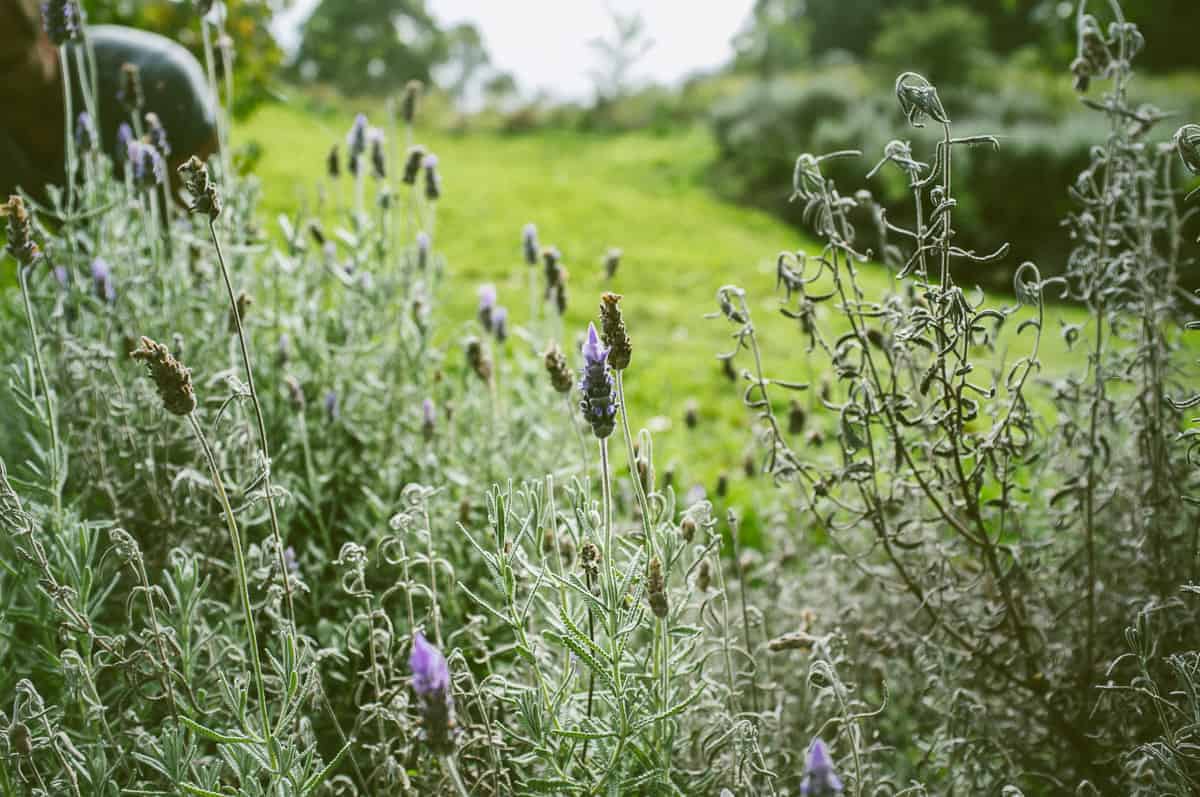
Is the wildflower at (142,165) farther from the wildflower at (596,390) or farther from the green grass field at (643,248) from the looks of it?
the wildflower at (596,390)

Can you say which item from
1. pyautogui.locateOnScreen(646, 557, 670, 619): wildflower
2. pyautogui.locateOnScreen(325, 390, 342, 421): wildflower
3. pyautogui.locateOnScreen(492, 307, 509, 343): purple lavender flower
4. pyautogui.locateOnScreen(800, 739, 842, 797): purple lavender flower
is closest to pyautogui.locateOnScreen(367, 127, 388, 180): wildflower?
pyautogui.locateOnScreen(492, 307, 509, 343): purple lavender flower

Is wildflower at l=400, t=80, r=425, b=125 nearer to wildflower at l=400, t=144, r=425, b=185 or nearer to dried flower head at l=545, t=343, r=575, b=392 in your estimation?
wildflower at l=400, t=144, r=425, b=185

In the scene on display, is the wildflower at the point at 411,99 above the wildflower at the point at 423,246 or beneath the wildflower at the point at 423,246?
above

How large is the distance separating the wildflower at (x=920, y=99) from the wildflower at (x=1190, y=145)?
37cm

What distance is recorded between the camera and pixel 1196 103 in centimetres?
1062

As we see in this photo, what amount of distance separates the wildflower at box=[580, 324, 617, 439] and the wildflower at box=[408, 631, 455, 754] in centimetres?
38

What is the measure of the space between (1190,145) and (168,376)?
1520 millimetres

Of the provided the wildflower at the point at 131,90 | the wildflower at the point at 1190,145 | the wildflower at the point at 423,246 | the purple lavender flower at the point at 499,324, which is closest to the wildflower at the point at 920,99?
the wildflower at the point at 1190,145

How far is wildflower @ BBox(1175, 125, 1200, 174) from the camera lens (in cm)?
142

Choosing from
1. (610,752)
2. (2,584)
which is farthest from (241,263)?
(610,752)

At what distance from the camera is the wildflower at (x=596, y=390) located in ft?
4.03

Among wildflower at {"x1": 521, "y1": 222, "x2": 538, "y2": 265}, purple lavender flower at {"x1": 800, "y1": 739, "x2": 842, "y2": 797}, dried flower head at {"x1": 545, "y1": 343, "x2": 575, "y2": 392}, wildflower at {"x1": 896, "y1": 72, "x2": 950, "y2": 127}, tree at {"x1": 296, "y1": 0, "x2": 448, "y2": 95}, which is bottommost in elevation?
purple lavender flower at {"x1": 800, "y1": 739, "x2": 842, "y2": 797}

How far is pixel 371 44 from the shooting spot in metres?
27.5

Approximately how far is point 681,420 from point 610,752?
8.68 feet
